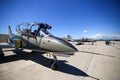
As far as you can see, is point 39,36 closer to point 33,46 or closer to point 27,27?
point 33,46

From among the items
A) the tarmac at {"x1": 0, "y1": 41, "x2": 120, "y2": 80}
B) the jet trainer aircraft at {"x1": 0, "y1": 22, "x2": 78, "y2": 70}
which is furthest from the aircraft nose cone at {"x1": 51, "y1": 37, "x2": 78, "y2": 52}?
the tarmac at {"x1": 0, "y1": 41, "x2": 120, "y2": 80}

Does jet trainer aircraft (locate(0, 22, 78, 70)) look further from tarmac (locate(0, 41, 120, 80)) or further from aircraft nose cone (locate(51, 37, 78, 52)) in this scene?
tarmac (locate(0, 41, 120, 80))

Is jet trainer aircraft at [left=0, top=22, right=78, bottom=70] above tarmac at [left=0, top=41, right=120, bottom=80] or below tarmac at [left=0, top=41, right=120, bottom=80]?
above

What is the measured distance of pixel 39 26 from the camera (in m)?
6.53

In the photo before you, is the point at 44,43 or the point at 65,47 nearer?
the point at 65,47

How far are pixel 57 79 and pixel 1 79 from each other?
277 cm

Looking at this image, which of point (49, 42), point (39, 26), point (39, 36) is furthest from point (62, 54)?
point (39, 26)

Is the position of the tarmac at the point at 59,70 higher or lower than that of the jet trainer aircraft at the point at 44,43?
lower

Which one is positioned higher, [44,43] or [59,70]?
[44,43]

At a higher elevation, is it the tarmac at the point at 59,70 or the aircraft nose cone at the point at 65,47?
the aircraft nose cone at the point at 65,47

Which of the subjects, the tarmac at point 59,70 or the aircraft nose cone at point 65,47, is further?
the aircraft nose cone at point 65,47

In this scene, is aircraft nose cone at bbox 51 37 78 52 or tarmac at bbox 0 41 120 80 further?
aircraft nose cone at bbox 51 37 78 52

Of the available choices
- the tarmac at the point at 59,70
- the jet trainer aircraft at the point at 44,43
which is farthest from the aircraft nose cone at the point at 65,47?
the tarmac at the point at 59,70

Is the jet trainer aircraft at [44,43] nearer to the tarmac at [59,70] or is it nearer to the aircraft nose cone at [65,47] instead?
the aircraft nose cone at [65,47]
